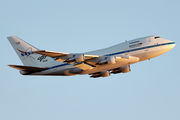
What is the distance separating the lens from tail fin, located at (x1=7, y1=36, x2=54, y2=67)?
191ft

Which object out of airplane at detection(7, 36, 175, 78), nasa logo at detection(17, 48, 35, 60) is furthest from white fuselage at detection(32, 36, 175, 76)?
nasa logo at detection(17, 48, 35, 60)

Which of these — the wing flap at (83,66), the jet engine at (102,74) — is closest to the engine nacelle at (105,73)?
the jet engine at (102,74)

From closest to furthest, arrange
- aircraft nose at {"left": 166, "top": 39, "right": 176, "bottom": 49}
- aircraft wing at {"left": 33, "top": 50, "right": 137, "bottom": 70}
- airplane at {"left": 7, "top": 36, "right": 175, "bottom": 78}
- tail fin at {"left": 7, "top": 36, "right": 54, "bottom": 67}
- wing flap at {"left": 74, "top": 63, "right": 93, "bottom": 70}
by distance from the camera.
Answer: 1. aircraft wing at {"left": 33, "top": 50, "right": 137, "bottom": 70}
2. airplane at {"left": 7, "top": 36, "right": 175, "bottom": 78}
3. wing flap at {"left": 74, "top": 63, "right": 93, "bottom": 70}
4. aircraft nose at {"left": 166, "top": 39, "right": 176, "bottom": 49}
5. tail fin at {"left": 7, "top": 36, "right": 54, "bottom": 67}

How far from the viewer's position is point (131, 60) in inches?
2013

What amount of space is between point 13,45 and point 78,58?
20.3m

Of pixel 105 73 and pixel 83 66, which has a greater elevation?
pixel 83 66

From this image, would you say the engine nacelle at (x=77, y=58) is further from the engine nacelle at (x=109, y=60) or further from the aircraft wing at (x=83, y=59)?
the engine nacelle at (x=109, y=60)

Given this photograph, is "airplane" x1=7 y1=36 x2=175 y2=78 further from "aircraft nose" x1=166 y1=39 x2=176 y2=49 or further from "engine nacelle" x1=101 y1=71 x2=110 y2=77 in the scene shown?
"engine nacelle" x1=101 y1=71 x2=110 y2=77

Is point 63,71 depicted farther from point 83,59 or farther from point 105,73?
point 105,73

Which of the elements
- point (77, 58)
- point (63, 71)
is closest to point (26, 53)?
point (63, 71)

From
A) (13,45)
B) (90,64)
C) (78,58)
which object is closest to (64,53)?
(78,58)

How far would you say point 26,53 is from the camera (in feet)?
196

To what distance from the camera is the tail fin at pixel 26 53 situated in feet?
191

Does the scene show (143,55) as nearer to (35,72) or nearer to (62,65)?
(62,65)
